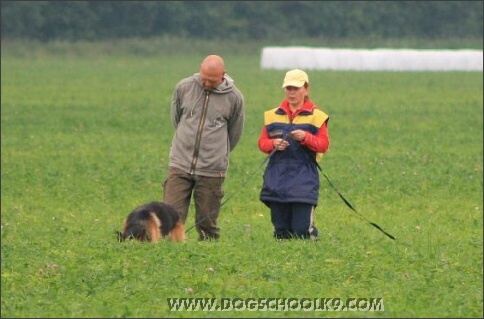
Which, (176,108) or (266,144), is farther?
(176,108)

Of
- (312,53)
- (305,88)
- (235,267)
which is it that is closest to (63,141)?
(305,88)

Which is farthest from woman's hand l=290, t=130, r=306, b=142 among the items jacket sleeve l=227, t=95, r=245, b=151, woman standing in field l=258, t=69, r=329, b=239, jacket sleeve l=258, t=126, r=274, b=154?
jacket sleeve l=227, t=95, r=245, b=151

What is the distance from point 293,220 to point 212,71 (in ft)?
4.95

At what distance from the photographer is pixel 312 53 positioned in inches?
1993

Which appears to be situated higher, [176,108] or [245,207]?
[176,108]

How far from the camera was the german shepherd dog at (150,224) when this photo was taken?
10969 millimetres

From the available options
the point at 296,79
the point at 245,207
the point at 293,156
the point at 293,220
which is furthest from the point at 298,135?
the point at 245,207

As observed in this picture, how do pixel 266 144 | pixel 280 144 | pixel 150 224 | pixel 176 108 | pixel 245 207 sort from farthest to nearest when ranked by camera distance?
pixel 245 207 → pixel 176 108 → pixel 266 144 → pixel 280 144 → pixel 150 224

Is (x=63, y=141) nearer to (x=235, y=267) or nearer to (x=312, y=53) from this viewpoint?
(x=235, y=267)

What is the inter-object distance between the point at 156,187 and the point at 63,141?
6.73m

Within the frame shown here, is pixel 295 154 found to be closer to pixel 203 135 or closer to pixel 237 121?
pixel 237 121

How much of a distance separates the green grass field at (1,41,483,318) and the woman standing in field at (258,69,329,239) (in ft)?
1.23

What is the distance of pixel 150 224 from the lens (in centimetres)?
1102

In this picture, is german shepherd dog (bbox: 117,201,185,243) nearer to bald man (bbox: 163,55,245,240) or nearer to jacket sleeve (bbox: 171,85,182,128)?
bald man (bbox: 163,55,245,240)
